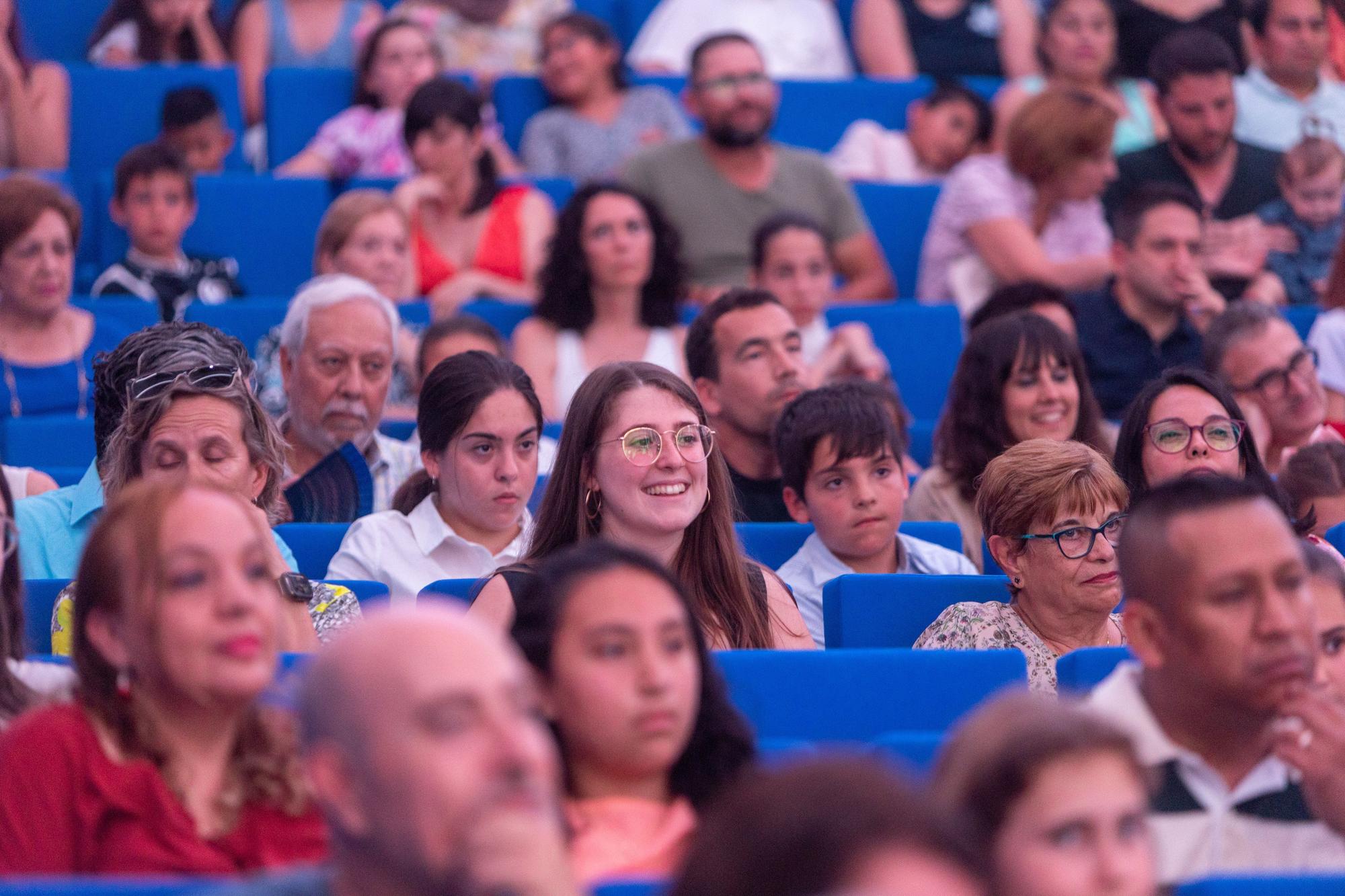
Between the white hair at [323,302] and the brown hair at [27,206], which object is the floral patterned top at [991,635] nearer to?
the white hair at [323,302]

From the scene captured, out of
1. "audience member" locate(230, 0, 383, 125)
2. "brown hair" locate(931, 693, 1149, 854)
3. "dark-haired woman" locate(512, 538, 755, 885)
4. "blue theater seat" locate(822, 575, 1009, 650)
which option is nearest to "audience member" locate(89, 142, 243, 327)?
"audience member" locate(230, 0, 383, 125)

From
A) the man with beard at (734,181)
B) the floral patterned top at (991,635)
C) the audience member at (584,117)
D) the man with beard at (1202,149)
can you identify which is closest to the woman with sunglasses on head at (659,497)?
the floral patterned top at (991,635)

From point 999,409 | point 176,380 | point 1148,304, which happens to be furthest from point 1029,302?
point 176,380

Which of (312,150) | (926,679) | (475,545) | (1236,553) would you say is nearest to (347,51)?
(312,150)

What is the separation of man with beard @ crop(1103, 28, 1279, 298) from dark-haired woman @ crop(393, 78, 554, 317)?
154 cm

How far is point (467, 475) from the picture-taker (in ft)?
9.70

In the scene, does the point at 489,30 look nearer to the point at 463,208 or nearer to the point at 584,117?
the point at 584,117

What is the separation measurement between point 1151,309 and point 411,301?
5.82ft

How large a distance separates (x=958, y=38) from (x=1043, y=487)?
3575 millimetres

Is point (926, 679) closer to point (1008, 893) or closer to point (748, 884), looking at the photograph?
point (1008, 893)

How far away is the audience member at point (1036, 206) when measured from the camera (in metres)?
4.54

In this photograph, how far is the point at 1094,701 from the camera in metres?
1.88

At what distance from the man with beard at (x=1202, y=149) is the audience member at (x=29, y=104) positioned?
2.86m

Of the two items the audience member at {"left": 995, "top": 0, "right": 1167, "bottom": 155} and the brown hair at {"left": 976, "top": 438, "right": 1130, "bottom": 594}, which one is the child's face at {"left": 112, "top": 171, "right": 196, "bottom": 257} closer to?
the audience member at {"left": 995, "top": 0, "right": 1167, "bottom": 155}
